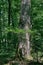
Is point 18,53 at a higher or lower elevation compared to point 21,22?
lower

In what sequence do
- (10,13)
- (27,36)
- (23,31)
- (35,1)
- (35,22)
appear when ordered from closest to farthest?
(23,31)
(27,36)
(35,22)
(35,1)
(10,13)

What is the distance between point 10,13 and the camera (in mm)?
16391

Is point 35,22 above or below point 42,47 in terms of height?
above

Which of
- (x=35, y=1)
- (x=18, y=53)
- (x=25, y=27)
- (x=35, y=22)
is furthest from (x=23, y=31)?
(x=35, y=1)

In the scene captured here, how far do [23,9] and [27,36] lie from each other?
96cm

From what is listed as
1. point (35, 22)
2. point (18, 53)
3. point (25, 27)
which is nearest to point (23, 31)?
point (25, 27)

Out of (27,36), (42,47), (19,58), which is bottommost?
(42,47)

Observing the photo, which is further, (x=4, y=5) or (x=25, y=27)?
(x=4, y=5)

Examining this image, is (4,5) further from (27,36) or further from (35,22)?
(27,36)

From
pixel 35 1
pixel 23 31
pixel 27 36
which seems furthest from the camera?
pixel 35 1

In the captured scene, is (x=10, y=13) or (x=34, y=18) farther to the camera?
(x=10, y=13)

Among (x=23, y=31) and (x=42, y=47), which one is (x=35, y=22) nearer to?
(x=42, y=47)

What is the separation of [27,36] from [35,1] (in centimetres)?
796

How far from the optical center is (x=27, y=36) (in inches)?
290
